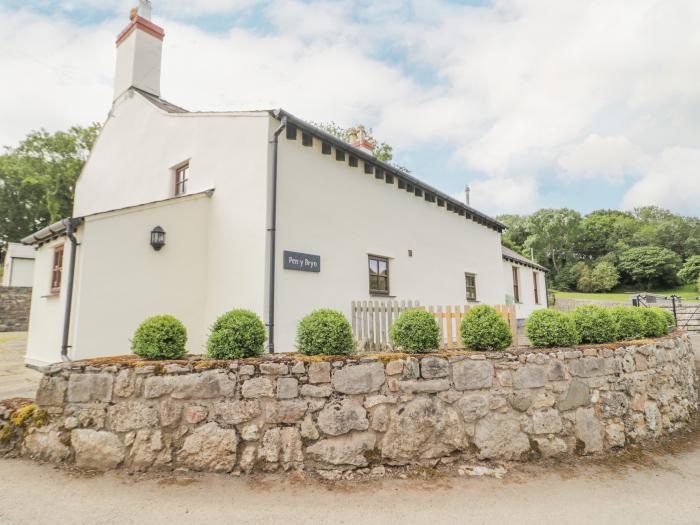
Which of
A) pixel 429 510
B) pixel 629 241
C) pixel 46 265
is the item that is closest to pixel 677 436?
pixel 429 510

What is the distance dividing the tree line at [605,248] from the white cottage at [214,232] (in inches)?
1361

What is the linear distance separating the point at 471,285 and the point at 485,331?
29.2 feet

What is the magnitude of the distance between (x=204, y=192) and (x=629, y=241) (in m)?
59.1

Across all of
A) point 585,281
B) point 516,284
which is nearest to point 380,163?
point 516,284

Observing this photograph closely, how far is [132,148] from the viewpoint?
10.2 metres

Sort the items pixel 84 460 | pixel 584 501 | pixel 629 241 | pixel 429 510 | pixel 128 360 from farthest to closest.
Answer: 1. pixel 629 241
2. pixel 128 360
3. pixel 84 460
4. pixel 584 501
5. pixel 429 510

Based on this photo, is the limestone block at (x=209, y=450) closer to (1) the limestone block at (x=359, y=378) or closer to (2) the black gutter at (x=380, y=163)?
(1) the limestone block at (x=359, y=378)

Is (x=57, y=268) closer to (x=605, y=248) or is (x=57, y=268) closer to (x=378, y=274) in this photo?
(x=378, y=274)

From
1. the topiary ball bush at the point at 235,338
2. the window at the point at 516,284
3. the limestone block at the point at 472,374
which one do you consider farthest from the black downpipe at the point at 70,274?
the window at the point at 516,284

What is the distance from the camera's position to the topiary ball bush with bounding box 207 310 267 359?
405cm

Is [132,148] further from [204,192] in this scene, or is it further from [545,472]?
[545,472]

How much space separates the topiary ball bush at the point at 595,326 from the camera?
5.18 m

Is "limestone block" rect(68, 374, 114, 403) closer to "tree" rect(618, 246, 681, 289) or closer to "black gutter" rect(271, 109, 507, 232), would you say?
"black gutter" rect(271, 109, 507, 232)

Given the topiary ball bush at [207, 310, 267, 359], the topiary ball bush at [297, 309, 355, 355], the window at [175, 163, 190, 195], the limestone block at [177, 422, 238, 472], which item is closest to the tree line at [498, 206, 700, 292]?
the window at [175, 163, 190, 195]
